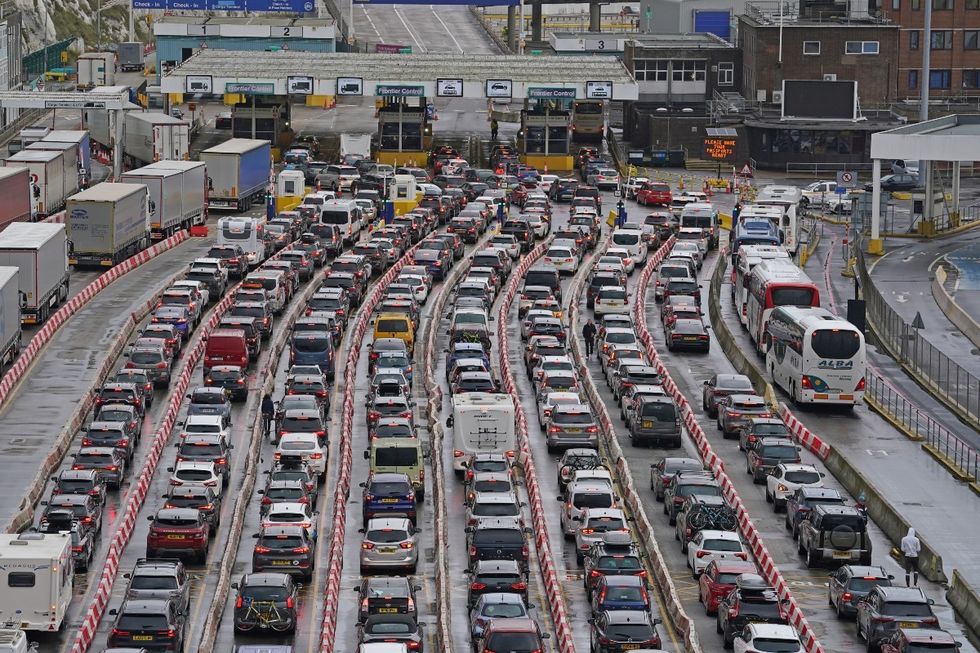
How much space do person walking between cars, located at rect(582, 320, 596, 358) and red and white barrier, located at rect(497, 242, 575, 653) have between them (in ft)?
9.20

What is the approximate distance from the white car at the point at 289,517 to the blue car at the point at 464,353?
20.8 meters

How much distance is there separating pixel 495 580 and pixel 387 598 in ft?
10.8

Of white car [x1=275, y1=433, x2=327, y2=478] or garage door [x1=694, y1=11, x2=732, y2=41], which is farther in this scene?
garage door [x1=694, y1=11, x2=732, y2=41]

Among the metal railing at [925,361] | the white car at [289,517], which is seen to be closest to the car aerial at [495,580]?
the white car at [289,517]

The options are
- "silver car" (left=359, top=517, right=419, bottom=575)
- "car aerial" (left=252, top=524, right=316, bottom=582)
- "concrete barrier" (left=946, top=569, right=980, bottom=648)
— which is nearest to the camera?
"concrete barrier" (left=946, top=569, right=980, bottom=648)

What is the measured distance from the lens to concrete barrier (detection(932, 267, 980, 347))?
3233 inches

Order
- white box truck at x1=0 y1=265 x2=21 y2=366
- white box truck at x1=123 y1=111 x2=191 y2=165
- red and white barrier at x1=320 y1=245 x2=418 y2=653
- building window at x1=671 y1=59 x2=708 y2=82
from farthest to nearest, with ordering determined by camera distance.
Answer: building window at x1=671 y1=59 x2=708 y2=82 < white box truck at x1=123 y1=111 x2=191 y2=165 < white box truck at x1=0 y1=265 x2=21 y2=366 < red and white barrier at x1=320 y1=245 x2=418 y2=653

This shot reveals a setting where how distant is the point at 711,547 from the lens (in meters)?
50.9

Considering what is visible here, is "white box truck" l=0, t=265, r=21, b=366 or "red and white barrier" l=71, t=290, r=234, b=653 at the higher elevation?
"white box truck" l=0, t=265, r=21, b=366

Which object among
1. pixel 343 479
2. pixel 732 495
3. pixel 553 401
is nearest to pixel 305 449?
pixel 343 479

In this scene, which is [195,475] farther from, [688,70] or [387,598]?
[688,70]

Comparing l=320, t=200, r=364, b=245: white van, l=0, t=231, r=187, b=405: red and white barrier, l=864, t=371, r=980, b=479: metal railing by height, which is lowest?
l=864, t=371, r=980, b=479: metal railing

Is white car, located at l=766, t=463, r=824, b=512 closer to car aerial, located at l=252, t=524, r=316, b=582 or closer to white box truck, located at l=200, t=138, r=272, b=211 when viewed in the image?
car aerial, located at l=252, t=524, r=316, b=582

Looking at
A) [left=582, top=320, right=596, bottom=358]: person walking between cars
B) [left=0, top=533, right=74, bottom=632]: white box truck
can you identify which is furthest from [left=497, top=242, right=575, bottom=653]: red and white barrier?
[left=0, top=533, right=74, bottom=632]: white box truck
